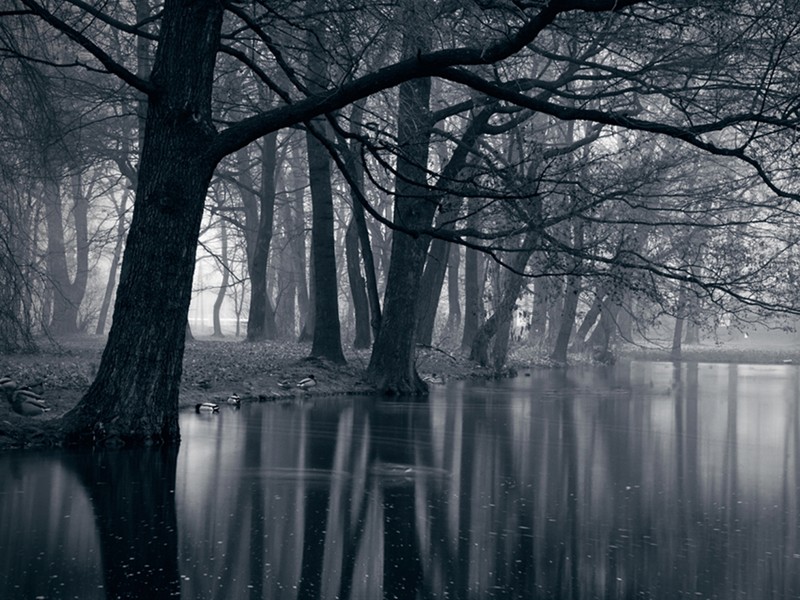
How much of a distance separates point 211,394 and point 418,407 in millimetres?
3466

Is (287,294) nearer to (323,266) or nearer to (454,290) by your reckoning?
(454,290)

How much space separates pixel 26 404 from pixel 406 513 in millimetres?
6169

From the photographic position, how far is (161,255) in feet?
38.2

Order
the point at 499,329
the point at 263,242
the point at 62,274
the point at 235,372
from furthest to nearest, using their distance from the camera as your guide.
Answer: the point at 62,274 < the point at 263,242 < the point at 499,329 < the point at 235,372

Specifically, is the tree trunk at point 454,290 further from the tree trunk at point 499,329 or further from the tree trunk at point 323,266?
the tree trunk at point 323,266

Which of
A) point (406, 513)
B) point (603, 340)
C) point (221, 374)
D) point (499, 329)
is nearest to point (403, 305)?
point (221, 374)

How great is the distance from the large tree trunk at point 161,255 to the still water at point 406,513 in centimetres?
51

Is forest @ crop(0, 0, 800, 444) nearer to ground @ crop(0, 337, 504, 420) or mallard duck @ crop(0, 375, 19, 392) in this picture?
ground @ crop(0, 337, 504, 420)

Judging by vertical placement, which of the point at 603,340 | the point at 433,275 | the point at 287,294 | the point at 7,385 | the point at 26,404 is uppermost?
the point at 287,294

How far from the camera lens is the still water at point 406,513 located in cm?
643

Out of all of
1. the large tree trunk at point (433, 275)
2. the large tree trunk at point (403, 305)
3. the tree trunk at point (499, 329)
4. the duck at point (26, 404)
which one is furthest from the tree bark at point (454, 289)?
the duck at point (26, 404)

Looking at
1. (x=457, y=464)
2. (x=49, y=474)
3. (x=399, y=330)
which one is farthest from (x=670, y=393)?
(x=49, y=474)

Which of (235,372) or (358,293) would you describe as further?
(358,293)

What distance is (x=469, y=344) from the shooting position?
116 ft
